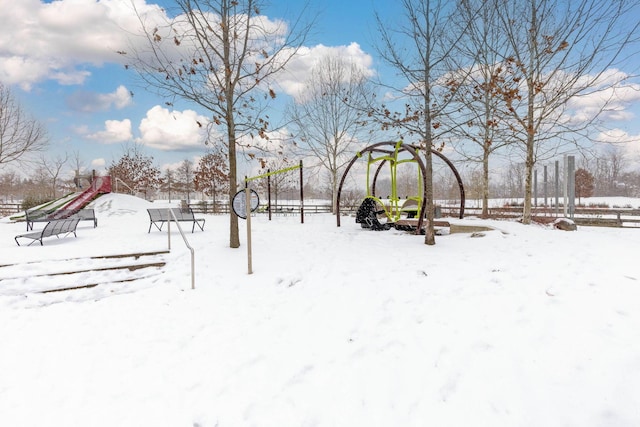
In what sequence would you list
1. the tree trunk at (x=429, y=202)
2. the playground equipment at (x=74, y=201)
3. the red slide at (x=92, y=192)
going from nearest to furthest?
1. the tree trunk at (x=429, y=202)
2. the playground equipment at (x=74, y=201)
3. the red slide at (x=92, y=192)

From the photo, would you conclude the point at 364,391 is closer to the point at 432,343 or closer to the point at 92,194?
the point at 432,343

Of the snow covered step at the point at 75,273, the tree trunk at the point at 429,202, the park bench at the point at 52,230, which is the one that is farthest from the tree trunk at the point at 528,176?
the park bench at the point at 52,230

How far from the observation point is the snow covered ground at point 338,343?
9.45ft

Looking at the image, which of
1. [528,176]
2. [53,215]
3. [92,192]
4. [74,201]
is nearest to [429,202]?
[528,176]

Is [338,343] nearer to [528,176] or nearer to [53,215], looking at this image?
[528,176]

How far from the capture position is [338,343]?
3812 mm

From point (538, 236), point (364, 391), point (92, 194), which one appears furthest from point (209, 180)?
point (364, 391)

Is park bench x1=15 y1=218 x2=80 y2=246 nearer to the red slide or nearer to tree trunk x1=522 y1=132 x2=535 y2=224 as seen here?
the red slide

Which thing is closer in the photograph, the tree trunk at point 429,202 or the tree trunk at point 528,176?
the tree trunk at point 429,202

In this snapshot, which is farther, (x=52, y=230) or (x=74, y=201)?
(x=74, y=201)

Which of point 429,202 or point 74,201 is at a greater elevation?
point 74,201

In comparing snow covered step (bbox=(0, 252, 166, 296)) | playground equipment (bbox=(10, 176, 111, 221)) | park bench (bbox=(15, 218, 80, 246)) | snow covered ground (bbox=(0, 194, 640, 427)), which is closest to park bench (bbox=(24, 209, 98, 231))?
playground equipment (bbox=(10, 176, 111, 221))

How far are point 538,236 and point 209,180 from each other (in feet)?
74.8

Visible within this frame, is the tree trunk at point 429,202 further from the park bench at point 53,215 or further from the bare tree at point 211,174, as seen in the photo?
the bare tree at point 211,174
